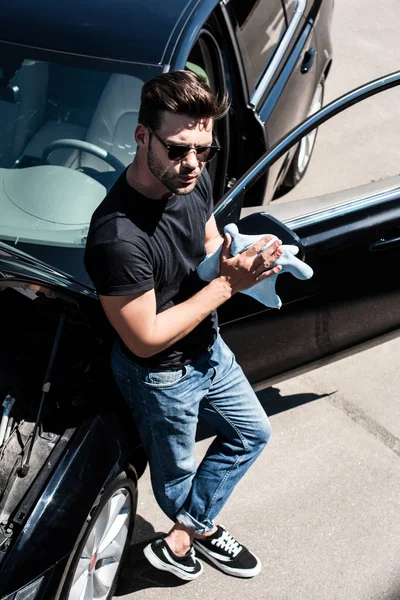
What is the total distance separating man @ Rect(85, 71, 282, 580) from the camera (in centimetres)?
236

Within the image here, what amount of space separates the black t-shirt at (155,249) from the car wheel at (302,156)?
9.01 ft

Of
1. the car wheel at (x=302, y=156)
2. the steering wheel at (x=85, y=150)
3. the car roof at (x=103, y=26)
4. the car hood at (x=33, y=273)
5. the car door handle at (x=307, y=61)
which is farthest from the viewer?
the car wheel at (x=302, y=156)

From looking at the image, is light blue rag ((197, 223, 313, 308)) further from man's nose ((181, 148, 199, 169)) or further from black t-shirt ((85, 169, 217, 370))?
man's nose ((181, 148, 199, 169))

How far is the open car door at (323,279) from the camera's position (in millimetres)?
3234

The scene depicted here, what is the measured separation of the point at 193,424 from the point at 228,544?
727 mm

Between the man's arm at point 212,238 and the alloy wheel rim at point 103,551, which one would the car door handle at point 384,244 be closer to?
the man's arm at point 212,238

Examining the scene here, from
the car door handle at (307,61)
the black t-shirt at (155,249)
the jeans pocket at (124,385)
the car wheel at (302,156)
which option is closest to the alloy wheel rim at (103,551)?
the jeans pocket at (124,385)

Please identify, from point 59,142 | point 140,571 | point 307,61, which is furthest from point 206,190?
point 307,61

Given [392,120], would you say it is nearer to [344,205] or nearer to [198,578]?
[344,205]

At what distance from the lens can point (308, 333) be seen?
11.4ft

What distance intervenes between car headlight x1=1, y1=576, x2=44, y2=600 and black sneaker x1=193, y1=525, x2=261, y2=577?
0.94 metres

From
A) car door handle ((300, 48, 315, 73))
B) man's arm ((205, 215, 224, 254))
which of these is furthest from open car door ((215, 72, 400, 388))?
car door handle ((300, 48, 315, 73))

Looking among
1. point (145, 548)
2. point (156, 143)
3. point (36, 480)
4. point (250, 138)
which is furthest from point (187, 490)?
point (250, 138)

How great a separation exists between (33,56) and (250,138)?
1.06 metres
